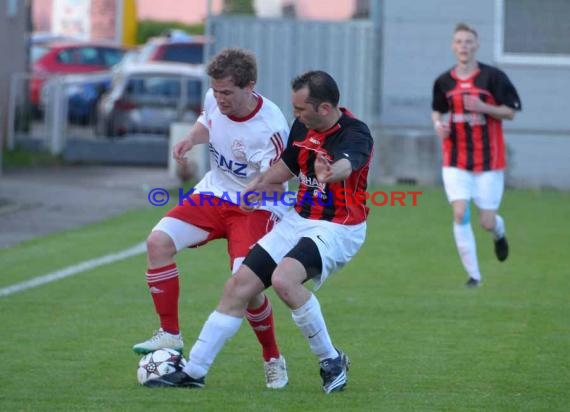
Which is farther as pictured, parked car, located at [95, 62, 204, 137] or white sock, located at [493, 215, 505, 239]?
parked car, located at [95, 62, 204, 137]

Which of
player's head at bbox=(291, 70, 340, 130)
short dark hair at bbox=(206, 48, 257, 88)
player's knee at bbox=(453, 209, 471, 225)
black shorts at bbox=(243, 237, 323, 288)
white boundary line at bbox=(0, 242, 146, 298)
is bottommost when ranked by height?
white boundary line at bbox=(0, 242, 146, 298)

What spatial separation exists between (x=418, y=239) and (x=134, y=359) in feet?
23.2

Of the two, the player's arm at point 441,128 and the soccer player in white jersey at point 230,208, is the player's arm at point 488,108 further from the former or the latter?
the soccer player in white jersey at point 230,208

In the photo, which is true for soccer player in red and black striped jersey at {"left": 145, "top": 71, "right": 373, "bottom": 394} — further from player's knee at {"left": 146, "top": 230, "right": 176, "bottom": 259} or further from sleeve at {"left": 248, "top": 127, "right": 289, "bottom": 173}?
player's knee at {"left": 146, "top": 230, "right": 176, "bottom": 259}

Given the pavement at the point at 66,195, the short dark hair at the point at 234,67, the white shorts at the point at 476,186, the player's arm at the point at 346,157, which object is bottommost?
the pavement at the point at 66,195

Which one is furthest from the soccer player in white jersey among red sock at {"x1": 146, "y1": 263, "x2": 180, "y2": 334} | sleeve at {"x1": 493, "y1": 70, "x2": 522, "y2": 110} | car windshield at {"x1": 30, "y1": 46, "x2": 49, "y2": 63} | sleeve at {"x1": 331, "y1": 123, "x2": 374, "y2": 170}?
car windshield at {"x1": 30, "y1": 46, "x2": 49, "y2": 63}

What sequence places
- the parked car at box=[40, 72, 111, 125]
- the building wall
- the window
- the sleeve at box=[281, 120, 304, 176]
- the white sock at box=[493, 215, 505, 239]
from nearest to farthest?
the sleeve at box=[281, 120, 304, 176]
the white sock at box=[493, 215, 505, 239]
the building wall
the window
the parked car at box=[40, 72, 111, 125]

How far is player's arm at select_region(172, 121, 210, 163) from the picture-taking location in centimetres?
741

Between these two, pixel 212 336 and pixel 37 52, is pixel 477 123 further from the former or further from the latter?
pixel 37 52

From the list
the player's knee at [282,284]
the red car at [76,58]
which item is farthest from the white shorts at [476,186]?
the red car at [76,58]

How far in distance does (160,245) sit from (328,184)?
3.48 feet

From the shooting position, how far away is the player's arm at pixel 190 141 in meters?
7.41

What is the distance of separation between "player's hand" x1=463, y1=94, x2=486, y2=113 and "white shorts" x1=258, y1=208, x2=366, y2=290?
4.21 metres

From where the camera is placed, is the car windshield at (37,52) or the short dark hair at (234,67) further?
the car windshield at (37,52)
